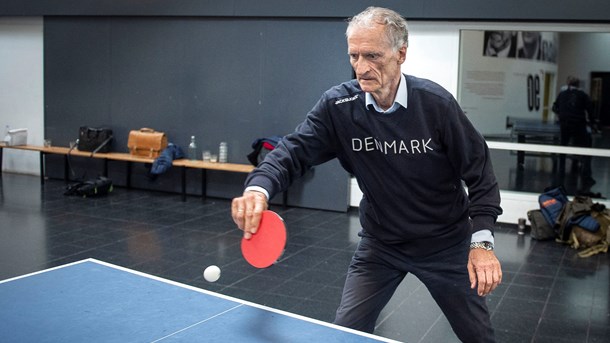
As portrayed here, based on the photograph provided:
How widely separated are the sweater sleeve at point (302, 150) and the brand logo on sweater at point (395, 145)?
5.3 inches

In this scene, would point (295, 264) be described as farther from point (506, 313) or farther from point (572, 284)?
point (572, 284)

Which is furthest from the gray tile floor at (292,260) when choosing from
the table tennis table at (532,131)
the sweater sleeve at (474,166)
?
the sweater sleeve at (474,166)

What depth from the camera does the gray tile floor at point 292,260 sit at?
4844 mm

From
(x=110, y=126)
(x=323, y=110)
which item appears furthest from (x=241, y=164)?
(x=323, y=110)

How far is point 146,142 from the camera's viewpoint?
9633 mm

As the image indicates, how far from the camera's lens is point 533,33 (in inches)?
318

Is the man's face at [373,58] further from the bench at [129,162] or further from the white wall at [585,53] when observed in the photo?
the bench at [129,162]

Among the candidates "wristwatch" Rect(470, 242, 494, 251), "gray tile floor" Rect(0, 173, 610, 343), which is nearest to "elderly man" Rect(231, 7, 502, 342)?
"wristwatch" Rect(470, 242, 494, 251)

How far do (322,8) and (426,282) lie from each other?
6.23m

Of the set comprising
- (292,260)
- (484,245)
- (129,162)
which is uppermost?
(484,245)

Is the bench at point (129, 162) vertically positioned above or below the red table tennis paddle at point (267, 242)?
below

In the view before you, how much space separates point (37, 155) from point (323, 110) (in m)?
9.51

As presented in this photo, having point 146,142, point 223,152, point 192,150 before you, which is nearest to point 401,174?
point 223,152

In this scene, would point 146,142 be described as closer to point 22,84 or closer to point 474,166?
point 22,84
